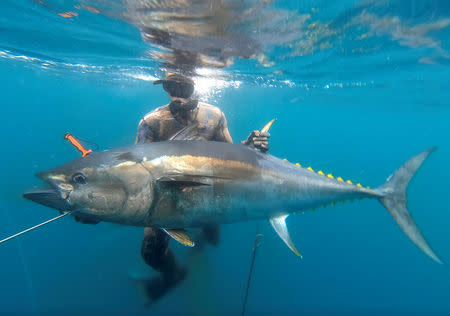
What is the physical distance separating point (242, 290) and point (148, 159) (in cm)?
828

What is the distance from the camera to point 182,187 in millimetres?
2230

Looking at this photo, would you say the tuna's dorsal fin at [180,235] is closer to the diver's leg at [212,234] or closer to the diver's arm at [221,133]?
the diver's arm at [221,133]

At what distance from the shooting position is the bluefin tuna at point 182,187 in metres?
2.01

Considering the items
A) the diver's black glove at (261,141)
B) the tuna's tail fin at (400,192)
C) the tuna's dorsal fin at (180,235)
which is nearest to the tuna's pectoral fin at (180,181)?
the tuna's dorsal fin at (180,235)

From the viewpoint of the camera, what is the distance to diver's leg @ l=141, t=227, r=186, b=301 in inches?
155

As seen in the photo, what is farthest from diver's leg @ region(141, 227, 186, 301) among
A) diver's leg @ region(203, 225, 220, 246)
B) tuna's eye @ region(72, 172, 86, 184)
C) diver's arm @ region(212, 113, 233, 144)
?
tuna's eye @ region(72, 172, 86, 184)

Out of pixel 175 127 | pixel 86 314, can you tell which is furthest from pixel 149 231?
pixel 86 314

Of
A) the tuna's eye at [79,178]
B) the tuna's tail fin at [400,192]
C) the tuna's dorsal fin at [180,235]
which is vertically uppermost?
the tuna's tail fin at [400,192]

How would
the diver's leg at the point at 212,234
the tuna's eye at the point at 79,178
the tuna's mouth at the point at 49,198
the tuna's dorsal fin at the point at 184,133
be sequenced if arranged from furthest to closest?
1. the diver's leg at the point at 212,234
2. the tuna's dorsal fin at the point at 184,133
3. the tuna's eye at the point at 79,178
4. the tuna's mouth at the point at 49,198

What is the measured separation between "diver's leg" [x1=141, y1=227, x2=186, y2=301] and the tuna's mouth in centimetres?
216

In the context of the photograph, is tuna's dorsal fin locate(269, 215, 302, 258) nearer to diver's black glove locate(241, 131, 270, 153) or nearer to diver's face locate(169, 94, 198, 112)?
diver's black glove locate(241, 131, 270, 153)

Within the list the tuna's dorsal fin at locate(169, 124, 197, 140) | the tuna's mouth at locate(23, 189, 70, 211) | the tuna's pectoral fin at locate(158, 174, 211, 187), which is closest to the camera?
the tuna's mouth at locate(23, 189, 70, 211)

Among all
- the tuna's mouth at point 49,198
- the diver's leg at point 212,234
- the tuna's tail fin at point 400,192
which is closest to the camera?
the tuna's mouth at point 49,198

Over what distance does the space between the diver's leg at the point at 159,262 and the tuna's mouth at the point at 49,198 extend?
7.08 ft
